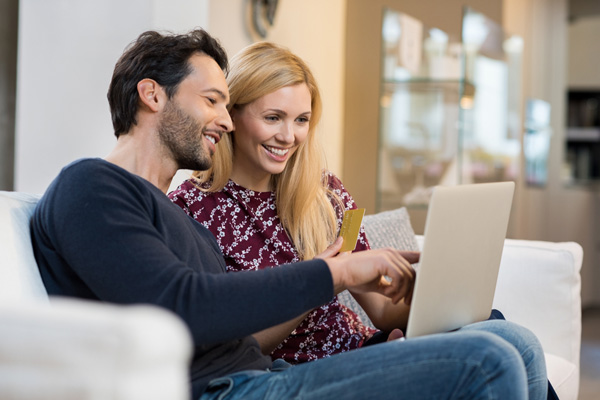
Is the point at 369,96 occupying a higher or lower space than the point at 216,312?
higher

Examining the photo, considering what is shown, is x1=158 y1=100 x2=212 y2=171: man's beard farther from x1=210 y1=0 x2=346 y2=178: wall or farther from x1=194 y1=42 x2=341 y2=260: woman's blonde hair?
x1=210 y1=0 x2=346 y2=178: wall

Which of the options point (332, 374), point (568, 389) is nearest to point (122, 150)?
point (332, 374)

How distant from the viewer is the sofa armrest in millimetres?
689

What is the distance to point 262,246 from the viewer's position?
179 centimetres

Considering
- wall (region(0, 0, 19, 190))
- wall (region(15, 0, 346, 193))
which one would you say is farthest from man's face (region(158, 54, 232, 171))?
wall (region(0, 0, 19, 190))

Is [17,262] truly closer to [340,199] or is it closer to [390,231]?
[340,199]

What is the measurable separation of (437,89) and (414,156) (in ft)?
1.06

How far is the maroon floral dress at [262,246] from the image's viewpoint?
5.78 feet

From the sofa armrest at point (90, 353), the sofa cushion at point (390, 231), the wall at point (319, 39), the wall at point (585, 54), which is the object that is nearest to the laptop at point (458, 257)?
the sofa armrest at point (90, 353)

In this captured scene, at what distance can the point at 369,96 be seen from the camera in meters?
3.74

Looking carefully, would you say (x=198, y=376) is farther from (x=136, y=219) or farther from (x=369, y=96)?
(x=369, y=96)

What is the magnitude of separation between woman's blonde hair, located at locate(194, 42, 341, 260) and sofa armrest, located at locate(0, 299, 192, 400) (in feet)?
3.54

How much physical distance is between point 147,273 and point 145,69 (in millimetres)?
530

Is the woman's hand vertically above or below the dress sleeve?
below
